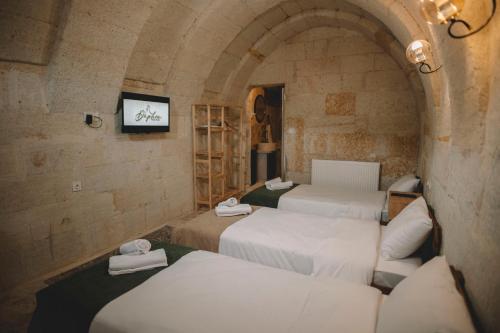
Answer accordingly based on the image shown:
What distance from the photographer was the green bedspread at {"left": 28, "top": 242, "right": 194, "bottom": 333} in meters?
1.55

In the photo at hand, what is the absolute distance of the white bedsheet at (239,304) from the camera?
1391 millimetres

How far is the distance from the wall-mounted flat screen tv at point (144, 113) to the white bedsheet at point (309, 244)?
1942 mm

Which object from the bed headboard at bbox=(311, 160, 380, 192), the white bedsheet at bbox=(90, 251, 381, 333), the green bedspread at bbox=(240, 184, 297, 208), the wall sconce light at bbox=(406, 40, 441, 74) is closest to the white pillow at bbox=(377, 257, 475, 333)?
the white bedsheet at bbox=(90, 251, 381, 333)

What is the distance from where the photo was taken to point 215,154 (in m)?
5.05

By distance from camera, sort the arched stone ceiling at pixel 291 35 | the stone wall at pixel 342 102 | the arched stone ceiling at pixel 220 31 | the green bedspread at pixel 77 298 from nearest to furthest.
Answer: the green bedspread at pixel 77 298 < the arched stone ceiling at pixel 220 31 < the arched stone ceiling at pixel 291 35 < the stone wall at pixel 342 102

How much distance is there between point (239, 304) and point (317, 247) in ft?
3.19

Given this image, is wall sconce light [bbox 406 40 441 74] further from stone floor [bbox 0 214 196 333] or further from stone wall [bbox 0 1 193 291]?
stone floor [bbox 0 214 196 333]

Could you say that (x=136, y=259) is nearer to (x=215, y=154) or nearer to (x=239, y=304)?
(x=239, y=304)

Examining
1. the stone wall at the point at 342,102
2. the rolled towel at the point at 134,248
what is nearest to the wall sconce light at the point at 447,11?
the rolled towel at the point at 134,248

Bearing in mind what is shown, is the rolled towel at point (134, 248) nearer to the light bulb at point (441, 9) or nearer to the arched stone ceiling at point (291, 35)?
the light bulb at point (441, 9)

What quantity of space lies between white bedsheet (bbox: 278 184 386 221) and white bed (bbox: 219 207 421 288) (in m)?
0.60

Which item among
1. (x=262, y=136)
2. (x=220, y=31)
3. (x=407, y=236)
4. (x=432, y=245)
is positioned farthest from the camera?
(x=262, y=136)

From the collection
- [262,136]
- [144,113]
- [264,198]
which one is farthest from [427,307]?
[262,136]

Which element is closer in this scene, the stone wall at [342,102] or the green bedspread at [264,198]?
the green bedspread at [264,198]
